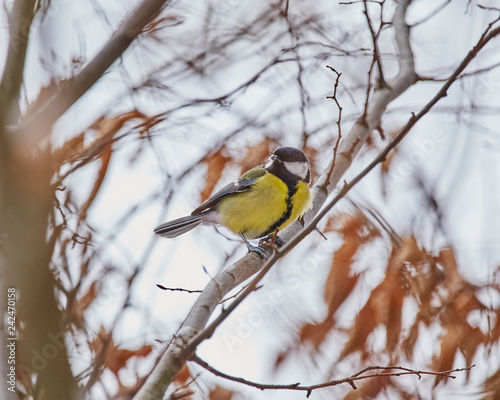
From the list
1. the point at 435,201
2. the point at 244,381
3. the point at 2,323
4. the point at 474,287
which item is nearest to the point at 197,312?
the point at 244,381

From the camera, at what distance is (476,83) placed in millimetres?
4617

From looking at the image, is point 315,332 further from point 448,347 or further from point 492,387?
point 492,387

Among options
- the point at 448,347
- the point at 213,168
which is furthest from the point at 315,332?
the point at 213,168

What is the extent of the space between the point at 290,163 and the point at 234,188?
489mm

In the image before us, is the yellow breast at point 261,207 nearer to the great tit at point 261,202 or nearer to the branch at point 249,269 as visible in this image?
the great tit at point 261,202

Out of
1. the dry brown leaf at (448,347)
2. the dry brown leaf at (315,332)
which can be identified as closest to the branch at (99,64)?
the dry brown leaf at (315,332)

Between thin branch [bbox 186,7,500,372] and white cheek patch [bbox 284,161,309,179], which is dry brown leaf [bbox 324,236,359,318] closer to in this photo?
white cheek patch [bbox 284,161,309,179]

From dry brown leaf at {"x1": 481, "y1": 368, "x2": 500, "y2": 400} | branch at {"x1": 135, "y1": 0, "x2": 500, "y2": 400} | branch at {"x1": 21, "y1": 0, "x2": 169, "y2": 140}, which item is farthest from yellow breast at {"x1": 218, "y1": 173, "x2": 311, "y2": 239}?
branch at {"x1": 21, "y1": 0, "x2": 169, "y2": 140}

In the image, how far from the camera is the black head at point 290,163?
4.20 m

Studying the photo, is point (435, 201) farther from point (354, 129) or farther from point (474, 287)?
point (354, 129)

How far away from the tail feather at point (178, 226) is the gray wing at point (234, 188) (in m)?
0.07

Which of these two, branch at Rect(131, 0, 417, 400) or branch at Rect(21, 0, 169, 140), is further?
branch at Rect(21, 0, 169, 140)

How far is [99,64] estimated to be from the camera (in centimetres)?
222

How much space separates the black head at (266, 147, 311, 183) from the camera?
4195 mm
